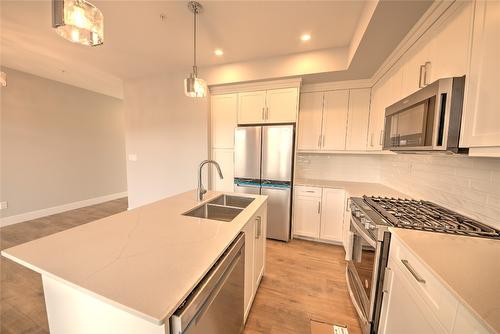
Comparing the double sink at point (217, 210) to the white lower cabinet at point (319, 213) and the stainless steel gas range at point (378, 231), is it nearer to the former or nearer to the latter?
the stainless steel gas range at point (378, 231)

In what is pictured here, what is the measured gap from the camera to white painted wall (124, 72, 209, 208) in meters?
3.29

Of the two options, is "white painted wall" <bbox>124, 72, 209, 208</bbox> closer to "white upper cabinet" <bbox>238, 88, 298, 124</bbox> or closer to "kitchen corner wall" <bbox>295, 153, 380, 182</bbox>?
"white upper cabinet" <bbox>238, 88, 298, 124</bbox>

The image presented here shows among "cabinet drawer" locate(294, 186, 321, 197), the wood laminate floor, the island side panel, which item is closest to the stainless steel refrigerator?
"cabinet drawer" locate(294, 186, 321, 197)

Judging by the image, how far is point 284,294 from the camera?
6.07ft

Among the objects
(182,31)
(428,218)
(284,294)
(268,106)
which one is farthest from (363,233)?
(182,31)

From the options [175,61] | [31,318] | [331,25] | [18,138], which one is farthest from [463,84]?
[18,138]

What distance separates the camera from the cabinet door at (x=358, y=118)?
275cm

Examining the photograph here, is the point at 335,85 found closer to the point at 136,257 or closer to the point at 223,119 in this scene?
the point at 223,119

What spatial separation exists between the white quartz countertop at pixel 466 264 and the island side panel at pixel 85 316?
1.00 metres

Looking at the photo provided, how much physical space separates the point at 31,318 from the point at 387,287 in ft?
9.00

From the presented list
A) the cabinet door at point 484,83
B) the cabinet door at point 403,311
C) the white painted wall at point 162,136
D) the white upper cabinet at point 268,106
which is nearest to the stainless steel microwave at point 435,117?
the cabinet door at point 484,83

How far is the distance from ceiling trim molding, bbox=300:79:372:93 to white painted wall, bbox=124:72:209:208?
167cm

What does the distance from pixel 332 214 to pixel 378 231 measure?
5.08 ft

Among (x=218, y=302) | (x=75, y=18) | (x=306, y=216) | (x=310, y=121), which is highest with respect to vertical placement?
(x=75, y=18)
